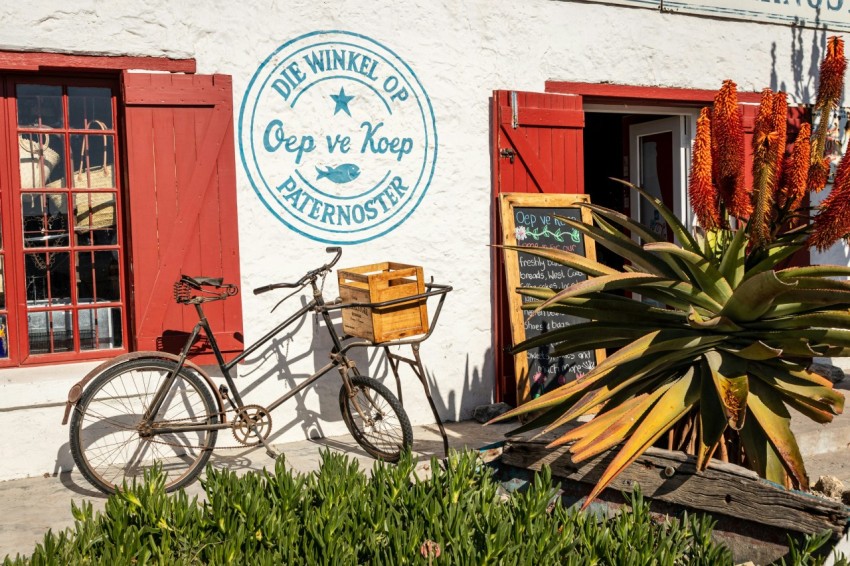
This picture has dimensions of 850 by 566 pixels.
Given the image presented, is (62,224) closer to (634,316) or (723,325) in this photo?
(634,316)

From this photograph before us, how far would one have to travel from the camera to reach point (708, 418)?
133 inches

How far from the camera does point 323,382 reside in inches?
→ 235

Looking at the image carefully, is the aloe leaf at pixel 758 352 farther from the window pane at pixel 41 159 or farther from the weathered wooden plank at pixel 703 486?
the window pane at pixel 41 159

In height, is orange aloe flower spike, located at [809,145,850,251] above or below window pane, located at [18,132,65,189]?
below

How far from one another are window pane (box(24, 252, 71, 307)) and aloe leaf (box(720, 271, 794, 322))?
3.86 m

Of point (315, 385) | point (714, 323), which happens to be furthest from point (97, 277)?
point (714, 323)

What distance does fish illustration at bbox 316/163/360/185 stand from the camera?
591 cm

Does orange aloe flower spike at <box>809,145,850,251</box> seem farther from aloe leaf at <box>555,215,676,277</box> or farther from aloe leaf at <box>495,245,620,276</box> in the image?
aloe leaf at <box>495,245,620,276</box>

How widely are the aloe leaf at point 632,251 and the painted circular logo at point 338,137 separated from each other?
2.26 metres

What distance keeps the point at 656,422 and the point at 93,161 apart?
3.84 metres

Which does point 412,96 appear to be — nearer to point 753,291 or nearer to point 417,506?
point 753,291

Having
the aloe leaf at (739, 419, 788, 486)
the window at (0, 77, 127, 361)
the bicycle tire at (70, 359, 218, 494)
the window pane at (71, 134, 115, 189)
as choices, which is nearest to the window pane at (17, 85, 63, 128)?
the window at (0, 77, 127, 361)

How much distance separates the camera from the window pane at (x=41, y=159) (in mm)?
5348

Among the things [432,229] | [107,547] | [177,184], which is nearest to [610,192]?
[432,229]
